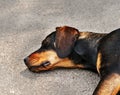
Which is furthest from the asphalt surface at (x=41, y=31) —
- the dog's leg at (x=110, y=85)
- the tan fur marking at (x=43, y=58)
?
the dog's leg at (x=110, y=85)

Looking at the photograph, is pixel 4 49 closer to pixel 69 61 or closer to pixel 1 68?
pixel 1 68

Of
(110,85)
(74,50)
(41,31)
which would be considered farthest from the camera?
(41,31)

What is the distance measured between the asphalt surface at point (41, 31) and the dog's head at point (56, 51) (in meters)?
0.17

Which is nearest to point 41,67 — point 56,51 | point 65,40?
point 56,51

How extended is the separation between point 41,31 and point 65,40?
0.91 m

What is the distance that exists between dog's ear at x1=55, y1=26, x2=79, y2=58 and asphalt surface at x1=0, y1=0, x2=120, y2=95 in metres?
0.29

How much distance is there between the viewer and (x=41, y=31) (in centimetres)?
417

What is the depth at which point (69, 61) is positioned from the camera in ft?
11.0

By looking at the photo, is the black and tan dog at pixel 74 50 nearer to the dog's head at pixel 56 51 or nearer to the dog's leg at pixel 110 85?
the dog's head at pixel 56 51

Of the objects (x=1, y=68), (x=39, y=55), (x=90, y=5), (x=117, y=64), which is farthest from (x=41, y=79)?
(x=90, y=5)

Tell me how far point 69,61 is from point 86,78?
24 centimetres

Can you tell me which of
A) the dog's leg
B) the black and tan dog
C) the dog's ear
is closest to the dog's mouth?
the black and tan dog

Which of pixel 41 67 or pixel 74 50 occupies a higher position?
pixel 74 50

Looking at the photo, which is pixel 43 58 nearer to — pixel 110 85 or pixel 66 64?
pixel 66 64
